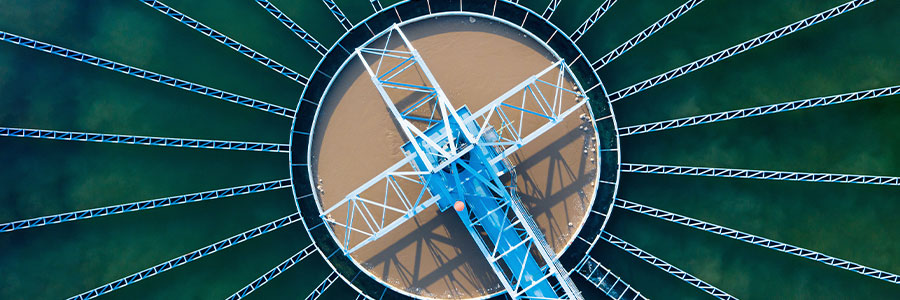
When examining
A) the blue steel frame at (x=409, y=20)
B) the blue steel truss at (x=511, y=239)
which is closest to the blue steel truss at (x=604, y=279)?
the blue steel frame at (x=409, y=20)

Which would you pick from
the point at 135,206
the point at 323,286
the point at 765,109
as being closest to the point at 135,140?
the point at 135,206

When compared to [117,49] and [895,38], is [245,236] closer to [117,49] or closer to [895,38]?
[117,49]

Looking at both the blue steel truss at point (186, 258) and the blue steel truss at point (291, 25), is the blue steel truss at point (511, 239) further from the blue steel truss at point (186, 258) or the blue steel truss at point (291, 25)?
the blue steel truss at point (291, 25)

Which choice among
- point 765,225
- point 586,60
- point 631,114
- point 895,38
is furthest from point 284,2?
point 895,38

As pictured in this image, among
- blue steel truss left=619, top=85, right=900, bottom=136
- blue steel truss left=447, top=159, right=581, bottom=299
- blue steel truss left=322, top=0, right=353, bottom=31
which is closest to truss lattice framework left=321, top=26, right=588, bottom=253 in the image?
blue steel truss left=322, top=0, right=353, bottom=31

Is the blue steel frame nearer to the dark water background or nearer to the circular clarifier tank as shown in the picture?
the circular clarifier tank

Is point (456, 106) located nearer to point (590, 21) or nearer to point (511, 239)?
point (511, 239)
